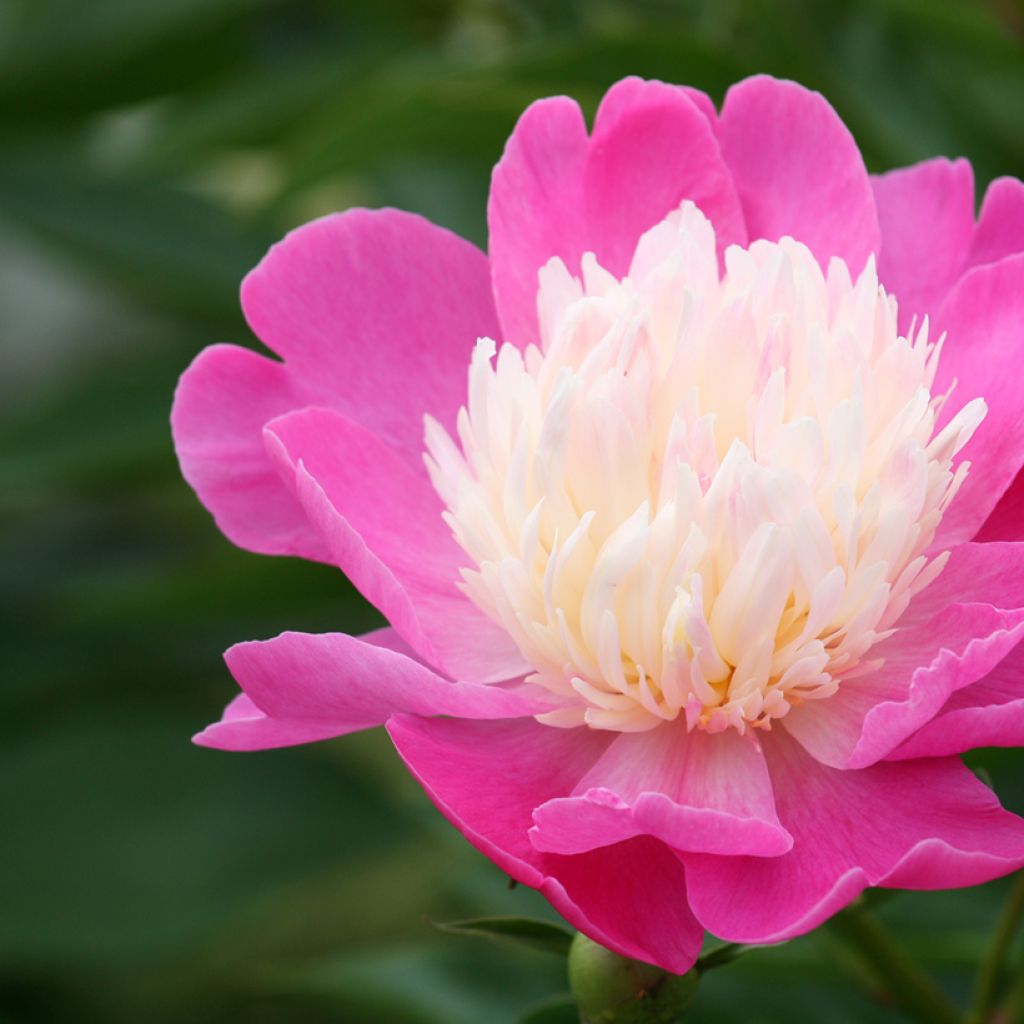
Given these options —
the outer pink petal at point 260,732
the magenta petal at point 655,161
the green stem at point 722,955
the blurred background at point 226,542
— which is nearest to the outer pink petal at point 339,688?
the outer pink petal at point 260,732

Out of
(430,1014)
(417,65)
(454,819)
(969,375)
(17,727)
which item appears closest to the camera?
(454,819)

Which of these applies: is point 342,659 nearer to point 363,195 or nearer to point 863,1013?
point 863,1013

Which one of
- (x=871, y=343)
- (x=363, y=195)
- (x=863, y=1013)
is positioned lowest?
(x=863, y=1013)

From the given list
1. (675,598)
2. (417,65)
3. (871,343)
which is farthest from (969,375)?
(417,65)

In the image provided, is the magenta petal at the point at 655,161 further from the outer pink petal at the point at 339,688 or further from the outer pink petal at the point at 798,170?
the outer pink petal at the point at 339,688

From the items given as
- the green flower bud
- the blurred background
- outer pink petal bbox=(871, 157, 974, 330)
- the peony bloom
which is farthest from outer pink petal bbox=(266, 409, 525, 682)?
the blurred background

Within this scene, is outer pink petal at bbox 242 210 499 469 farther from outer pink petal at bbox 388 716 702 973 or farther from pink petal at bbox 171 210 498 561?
outer pink petal at bbox 388 716 702 973
